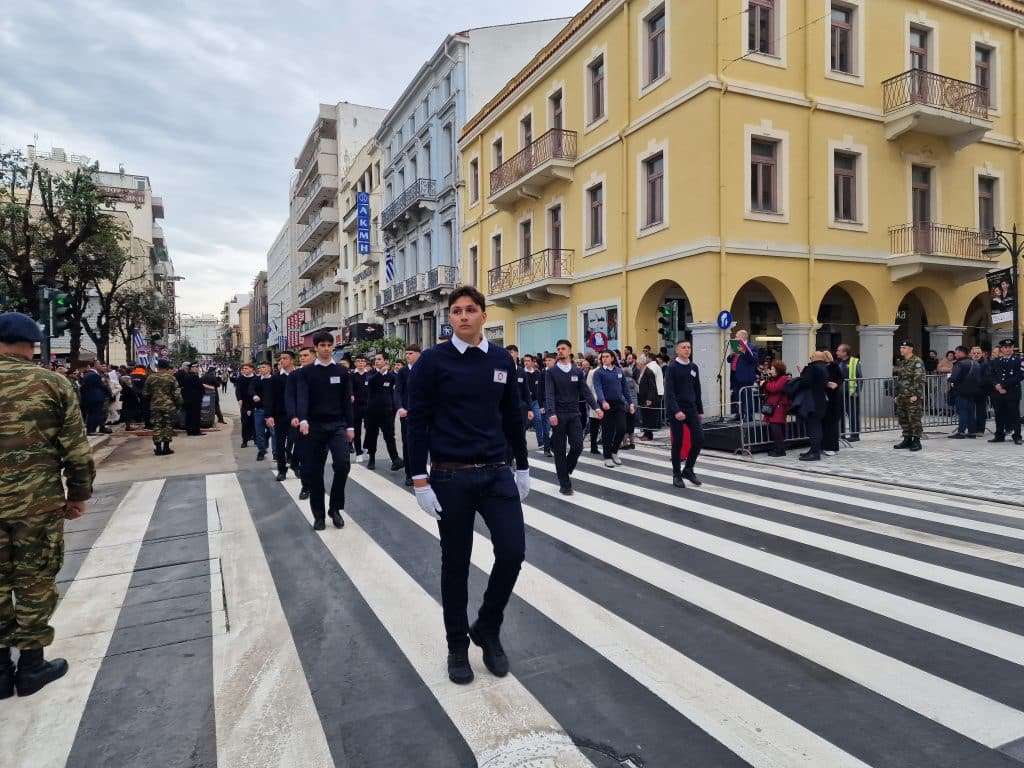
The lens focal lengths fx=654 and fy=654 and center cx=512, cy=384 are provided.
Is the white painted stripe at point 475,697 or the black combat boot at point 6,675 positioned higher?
the black combat boot at point 6,675

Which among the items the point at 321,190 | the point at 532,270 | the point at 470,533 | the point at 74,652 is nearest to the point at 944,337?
the point at 532,270

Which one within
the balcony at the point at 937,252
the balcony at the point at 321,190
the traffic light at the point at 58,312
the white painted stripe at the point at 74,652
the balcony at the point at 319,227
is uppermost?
the balcony at the point at 321,190

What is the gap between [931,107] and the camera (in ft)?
56.5

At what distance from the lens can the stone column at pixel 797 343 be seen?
16828 mm

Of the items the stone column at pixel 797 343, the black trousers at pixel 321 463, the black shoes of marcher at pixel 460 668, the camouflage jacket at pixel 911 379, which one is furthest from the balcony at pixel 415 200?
the black shoes of marcher at pixel 460 668

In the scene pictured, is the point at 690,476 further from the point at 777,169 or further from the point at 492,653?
the point at 777,169

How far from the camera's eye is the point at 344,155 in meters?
51.6

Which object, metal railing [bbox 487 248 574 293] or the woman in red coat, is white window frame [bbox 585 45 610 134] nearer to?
metal railing [bbox 487 248 574 293]

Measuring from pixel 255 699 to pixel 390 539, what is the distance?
3001mm

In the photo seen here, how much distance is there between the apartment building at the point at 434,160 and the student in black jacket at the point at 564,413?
22.0 metres

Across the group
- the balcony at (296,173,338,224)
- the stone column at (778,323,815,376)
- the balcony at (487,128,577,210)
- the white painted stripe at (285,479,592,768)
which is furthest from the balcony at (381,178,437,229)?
the white painted stripe at (285,479,592,768)

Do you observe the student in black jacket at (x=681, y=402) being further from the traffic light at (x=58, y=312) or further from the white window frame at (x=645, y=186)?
the traffic light at (x=58, y=312)

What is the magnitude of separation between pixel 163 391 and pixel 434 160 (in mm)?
22783

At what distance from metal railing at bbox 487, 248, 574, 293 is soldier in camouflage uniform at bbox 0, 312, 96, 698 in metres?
18.7
